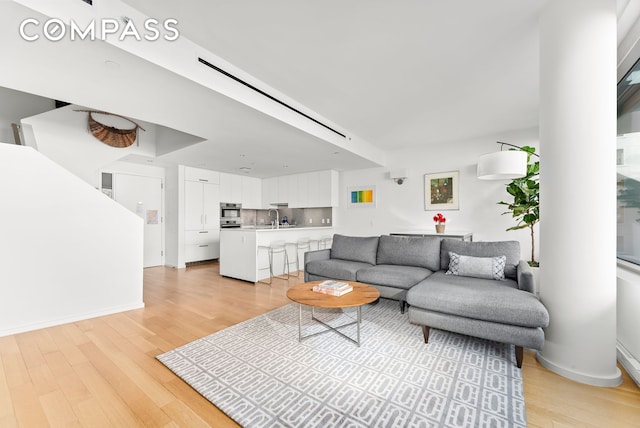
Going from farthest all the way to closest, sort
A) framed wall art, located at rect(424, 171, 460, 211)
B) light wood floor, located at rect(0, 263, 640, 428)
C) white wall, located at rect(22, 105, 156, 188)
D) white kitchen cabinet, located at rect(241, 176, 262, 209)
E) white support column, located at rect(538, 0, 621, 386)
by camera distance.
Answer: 1. white kitchen cabinet, located at rect(241, 176, 262, 209)
2. framed wall art, located at rect(424, 171, 460, 211)
3. white wall, located at rect(22, 105, 156, 188)
4. white support column, located at rect(538, 0, 621, 386)
5. light wood floor, located at rect(0, 263, 640, 428)

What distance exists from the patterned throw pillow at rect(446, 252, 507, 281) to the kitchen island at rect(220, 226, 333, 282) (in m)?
3.11

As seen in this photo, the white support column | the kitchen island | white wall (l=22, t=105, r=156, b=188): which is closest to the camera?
the white support column

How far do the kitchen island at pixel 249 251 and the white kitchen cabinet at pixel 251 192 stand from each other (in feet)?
8.45

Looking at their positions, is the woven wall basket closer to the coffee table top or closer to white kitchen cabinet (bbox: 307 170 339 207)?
white kitchen cabinet (bbox: 307 170 339 207)

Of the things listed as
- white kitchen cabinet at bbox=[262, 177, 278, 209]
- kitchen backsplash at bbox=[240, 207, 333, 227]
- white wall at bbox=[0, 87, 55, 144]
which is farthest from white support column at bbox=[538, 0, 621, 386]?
white wall at bbox=[0, 87, 55, 144]

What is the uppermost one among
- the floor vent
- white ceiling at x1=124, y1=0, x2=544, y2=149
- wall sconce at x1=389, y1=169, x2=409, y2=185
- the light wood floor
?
white ceiling at x1=124, y1=0, x2=544, y2=149

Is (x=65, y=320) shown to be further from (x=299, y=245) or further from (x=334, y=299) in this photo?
(x=299, y=245)

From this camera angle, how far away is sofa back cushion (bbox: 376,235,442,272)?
3.40 metres

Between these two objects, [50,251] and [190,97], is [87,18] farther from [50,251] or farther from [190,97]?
[50,251]

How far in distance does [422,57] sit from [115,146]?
5344 millimetres

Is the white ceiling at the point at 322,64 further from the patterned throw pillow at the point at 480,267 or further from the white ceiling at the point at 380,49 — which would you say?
the patterned throw pillow at the point at 480,267

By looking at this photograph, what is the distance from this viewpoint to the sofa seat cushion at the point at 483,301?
6.22ft

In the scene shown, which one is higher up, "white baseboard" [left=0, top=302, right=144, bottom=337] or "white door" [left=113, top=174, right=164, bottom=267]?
"white door" [left=113, top=174, right=164, bottom=267]

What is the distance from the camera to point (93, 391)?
171 centimetres
